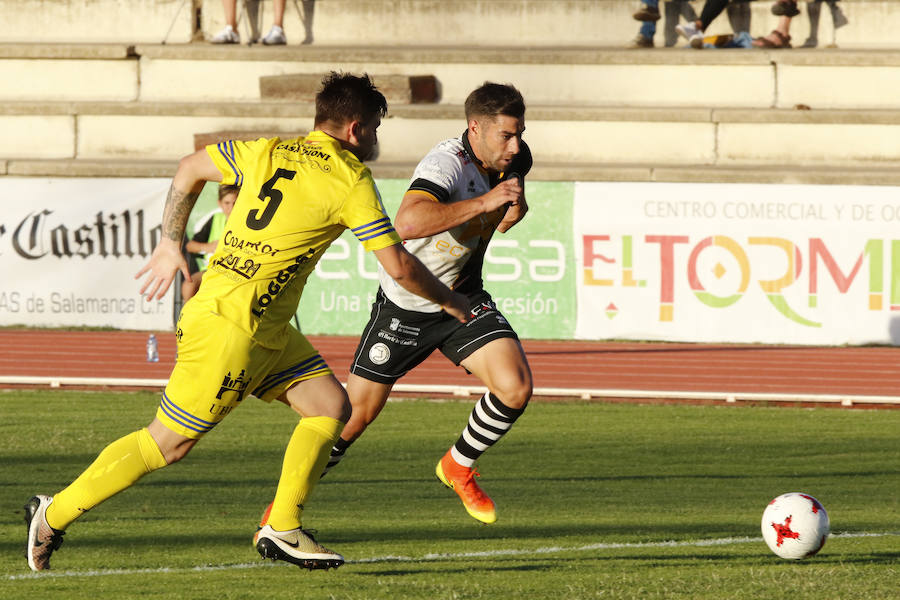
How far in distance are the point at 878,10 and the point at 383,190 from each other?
943 cm

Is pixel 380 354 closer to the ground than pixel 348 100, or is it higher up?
closer to the ground

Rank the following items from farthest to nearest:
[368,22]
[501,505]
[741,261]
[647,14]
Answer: [368,22]
[647,14]
[741,261]
[501,505]

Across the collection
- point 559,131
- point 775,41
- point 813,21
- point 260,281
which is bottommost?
point 260,281

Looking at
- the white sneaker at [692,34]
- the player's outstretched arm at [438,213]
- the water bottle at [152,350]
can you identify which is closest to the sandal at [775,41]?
the white sneaker at [692,34]

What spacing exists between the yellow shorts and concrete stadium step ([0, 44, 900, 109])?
53.6 ft

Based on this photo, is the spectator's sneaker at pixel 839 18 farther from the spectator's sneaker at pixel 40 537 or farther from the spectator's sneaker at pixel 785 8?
the spectator's sneaker at pixel 40 537

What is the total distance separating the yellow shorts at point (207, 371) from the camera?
536cm

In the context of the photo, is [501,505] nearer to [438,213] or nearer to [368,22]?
[438,213]

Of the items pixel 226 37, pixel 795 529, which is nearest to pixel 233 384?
pixel 795 529

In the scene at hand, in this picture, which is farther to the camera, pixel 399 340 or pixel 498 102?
pixel 399 340

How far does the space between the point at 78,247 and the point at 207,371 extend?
13.1 meters

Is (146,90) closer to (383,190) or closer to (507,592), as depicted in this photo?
(383,190)

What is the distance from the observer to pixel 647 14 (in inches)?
851

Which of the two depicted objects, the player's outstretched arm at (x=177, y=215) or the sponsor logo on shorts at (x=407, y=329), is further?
the sponsor logo on shorts at (x=407, y=329)
